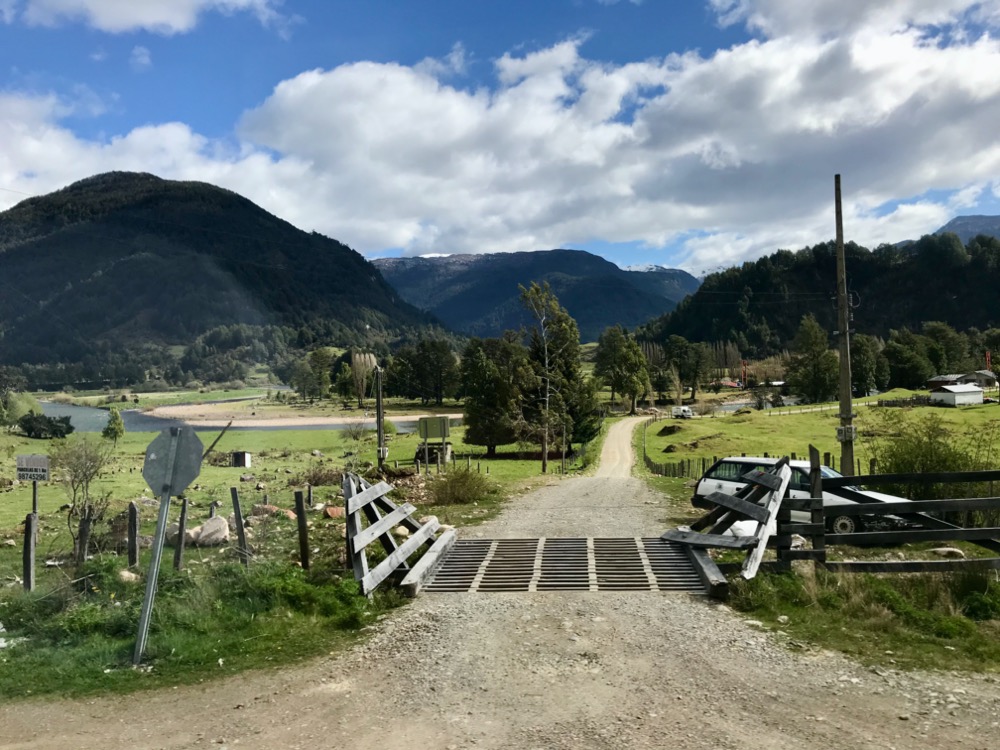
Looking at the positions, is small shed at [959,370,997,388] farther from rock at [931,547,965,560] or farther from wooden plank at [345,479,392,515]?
wooden plank at [345,479,392,515]

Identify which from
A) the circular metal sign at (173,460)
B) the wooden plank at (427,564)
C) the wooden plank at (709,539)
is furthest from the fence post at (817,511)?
the circular metal sign at (173,460)

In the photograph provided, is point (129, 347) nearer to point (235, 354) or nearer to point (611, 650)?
point (235, 354)

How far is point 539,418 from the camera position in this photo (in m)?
49.8

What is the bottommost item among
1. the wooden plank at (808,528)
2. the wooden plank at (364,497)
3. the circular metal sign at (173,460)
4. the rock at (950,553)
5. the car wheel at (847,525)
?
the car wheel at (847,525)

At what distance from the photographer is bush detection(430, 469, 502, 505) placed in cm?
1877

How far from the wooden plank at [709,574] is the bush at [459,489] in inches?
339

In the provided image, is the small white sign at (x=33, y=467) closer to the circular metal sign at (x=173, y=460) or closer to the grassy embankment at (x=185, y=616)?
the grassy embankment at (x=185, y=616)

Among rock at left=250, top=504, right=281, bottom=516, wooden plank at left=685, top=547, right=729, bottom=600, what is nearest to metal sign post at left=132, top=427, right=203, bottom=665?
wooden plank at left=685, top=547, right=729, bottom=600

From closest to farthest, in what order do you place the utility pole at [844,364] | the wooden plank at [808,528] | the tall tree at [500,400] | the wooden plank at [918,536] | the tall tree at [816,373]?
the wooden plank at [918,536]
the wooden plank at [808,528]
the utility pole at [844,364]
the tall tree at [500,400]
the tall tree at [816,373]

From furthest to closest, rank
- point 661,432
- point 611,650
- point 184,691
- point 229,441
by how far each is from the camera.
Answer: point 661,432 < point 229,441 < point 611,650 < point 184,691

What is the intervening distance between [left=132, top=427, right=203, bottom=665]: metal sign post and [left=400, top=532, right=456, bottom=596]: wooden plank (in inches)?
128

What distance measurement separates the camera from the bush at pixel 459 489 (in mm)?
18766

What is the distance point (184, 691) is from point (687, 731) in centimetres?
467

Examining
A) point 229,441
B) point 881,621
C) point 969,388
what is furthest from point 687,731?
point 969,388
